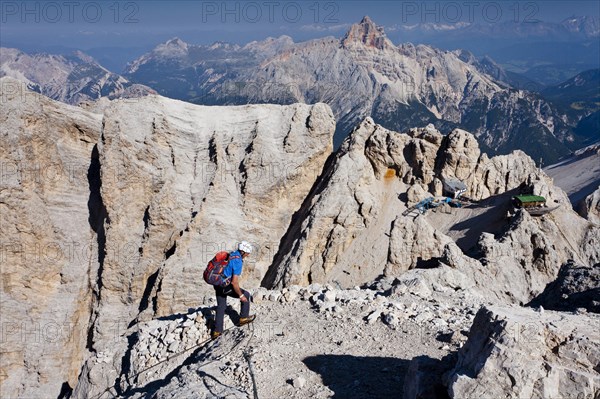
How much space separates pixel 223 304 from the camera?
664 inches

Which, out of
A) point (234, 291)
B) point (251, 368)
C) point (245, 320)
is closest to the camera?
point (251, 368)

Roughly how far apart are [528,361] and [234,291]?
10.1m

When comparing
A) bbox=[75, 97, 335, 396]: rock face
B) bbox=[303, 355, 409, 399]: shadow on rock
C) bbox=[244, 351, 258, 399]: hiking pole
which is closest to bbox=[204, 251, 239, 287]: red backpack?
bbox=[244, 351, 258, 399]: hiking pole

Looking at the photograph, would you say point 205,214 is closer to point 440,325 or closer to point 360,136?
point 360,136

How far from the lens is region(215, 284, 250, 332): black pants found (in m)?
16.6

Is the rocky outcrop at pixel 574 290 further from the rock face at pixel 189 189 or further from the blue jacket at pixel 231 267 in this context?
the rock face at pixel 189 189

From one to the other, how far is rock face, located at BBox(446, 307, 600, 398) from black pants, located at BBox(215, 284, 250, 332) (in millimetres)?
8813

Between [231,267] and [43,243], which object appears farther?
[43,243]

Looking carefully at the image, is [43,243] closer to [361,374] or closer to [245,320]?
[245,320]

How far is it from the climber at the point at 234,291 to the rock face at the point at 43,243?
83.9ft

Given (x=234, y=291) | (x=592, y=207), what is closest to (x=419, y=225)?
(x=592, y=207)

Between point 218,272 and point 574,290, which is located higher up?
point 218,272

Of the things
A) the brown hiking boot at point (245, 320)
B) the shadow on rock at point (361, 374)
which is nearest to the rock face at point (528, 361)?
the shadow on rock at point (361, 374)

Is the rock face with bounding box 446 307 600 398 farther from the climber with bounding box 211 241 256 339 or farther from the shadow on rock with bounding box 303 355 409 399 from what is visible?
the climber with bounding box 211 241 256 339
